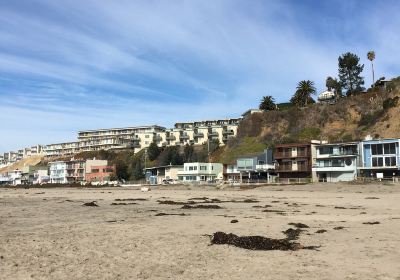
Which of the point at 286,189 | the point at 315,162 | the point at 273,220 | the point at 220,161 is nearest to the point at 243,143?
the point at 220,161

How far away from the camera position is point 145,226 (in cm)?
2398

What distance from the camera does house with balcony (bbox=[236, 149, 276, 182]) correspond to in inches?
3920

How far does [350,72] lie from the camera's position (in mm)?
122375

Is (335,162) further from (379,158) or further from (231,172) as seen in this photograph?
(231,172)

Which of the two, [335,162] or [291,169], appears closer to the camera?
[335,162]

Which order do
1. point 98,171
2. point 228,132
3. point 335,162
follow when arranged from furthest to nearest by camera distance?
point 228,132
point 98,171
point 335,162

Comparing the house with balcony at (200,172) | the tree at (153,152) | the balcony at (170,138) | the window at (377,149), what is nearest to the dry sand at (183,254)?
the window at (377,149)

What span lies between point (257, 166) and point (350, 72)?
46.8 metres

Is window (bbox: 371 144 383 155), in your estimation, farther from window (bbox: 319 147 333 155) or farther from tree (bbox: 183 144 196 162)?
tree (bbox: 183 144 196 162)

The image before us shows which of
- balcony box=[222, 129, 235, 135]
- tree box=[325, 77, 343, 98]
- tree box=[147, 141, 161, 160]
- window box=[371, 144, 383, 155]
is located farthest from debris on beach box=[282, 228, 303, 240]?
balcony box=[222, 129, 235, 135]

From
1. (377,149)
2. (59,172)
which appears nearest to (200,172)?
(377,149)

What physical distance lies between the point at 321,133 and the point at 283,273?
338 feet

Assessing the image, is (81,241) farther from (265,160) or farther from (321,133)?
(321,133)

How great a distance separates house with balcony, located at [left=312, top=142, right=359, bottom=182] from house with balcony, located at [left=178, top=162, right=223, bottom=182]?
3877cm
